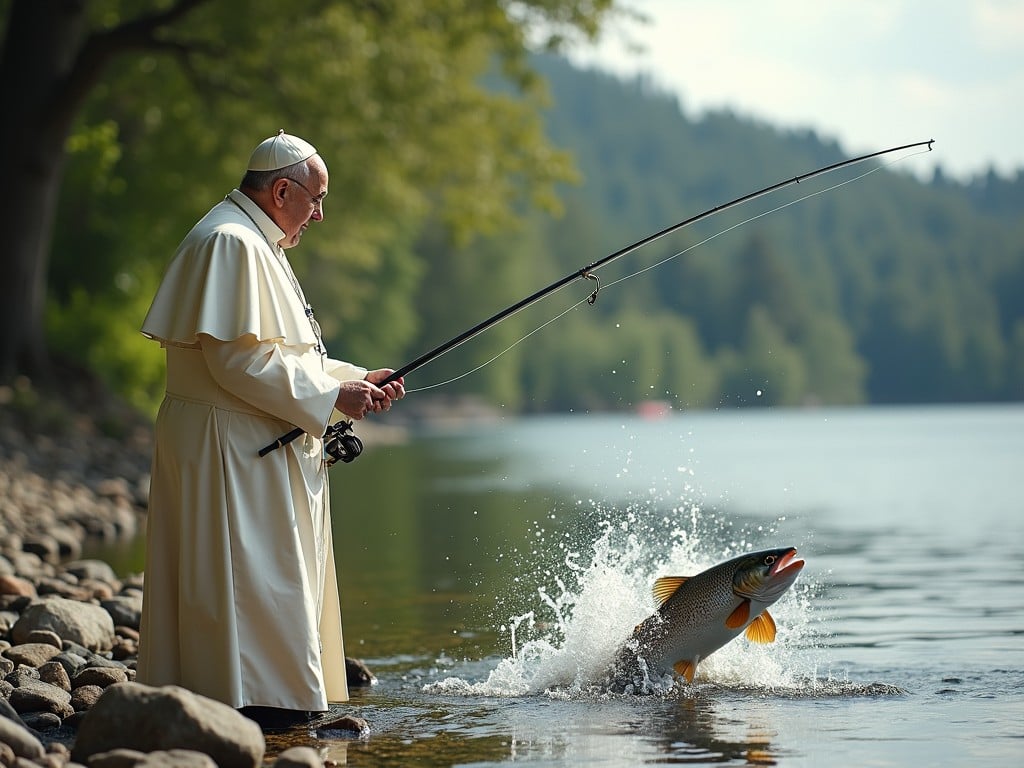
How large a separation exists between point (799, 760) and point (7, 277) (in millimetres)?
17217

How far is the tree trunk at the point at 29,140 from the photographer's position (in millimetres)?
20984

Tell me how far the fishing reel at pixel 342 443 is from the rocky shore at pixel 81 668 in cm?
103

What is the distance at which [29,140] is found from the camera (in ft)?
69.1

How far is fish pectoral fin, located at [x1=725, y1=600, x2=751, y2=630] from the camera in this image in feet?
22.6

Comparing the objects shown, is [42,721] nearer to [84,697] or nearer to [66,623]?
[84,697]

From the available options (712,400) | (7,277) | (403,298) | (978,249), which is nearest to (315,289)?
(403,298)

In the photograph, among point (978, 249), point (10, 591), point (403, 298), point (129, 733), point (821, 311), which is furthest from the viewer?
point (978, 249)

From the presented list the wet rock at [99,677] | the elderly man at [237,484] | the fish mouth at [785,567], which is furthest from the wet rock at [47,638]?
the fish mouth at [785,567]

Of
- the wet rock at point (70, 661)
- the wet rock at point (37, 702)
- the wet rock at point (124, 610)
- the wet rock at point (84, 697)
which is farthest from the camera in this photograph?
the wet rock at point (124, 610)

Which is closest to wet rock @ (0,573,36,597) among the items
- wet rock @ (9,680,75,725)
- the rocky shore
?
the rocky shore

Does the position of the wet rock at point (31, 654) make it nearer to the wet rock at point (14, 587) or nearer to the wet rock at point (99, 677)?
the wet rock at point (99, 677)

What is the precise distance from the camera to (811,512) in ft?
65.5

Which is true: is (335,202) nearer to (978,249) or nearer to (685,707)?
(685,707)

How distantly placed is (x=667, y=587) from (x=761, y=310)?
144 meters
